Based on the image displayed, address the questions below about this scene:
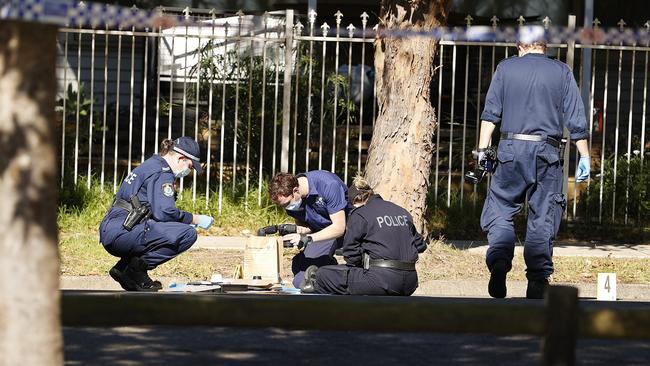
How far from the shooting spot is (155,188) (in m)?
9.04

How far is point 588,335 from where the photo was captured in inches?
192

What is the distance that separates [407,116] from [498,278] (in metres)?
3.17

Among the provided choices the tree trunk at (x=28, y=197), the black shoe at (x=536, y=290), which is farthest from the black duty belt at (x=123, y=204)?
the tree trunk at (x=28, y=197)

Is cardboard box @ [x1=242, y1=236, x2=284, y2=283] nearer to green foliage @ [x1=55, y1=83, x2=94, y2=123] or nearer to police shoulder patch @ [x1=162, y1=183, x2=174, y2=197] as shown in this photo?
police shoulder patch @ [x1=162, y1=183, x2=174, y2=197]

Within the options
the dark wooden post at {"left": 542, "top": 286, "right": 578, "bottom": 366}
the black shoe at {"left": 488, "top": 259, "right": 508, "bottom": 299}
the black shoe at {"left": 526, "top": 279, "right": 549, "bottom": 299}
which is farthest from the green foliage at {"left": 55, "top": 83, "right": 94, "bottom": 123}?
the dark wooden post at {"left": 542, "top": 286, "right": 578, "bottom": 366}

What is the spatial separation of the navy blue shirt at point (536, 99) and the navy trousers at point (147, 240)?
2410 mm

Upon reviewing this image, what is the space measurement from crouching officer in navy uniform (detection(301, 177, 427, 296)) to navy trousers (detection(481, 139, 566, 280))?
0.55m

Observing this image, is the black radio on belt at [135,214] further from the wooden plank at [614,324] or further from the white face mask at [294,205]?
the wooden plank at [614,324]

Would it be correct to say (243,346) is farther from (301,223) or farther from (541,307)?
(301,223)

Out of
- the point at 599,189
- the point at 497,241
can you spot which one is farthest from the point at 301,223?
the point at 599,189

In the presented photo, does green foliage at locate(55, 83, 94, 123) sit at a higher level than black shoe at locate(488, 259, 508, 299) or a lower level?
higher

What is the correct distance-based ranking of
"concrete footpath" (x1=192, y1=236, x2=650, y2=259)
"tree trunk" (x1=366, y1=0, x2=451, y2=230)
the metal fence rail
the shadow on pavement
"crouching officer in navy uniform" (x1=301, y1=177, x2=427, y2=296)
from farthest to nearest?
the metal fence rail < "concrete footpath" (x1=192, y1=236, x2=650, y2=259) < "tree trunk" (x1=366, y1=0, x2=451, y2=230) < "crouching officer in navy uniform" (x1=301, y1=177, x2=427, y2=296) < the shadow on pavement

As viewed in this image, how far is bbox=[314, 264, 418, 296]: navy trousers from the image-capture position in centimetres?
827

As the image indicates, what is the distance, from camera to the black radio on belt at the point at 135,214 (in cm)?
899
